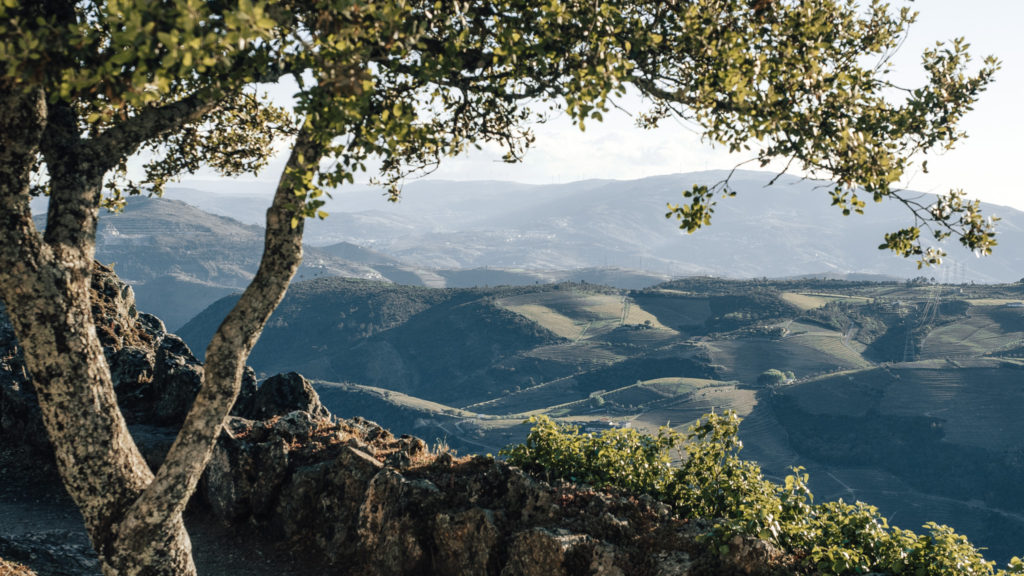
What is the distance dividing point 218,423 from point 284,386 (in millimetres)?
11678

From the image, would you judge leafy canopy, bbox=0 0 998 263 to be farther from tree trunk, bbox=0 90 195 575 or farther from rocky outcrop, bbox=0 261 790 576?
rocky outcrop, bbox=0 261 790 576

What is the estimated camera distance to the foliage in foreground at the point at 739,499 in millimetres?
9492

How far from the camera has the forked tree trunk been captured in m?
7.28

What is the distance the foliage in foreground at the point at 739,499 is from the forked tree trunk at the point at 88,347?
655cm

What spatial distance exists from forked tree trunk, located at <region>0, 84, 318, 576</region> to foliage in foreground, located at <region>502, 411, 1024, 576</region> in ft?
21.5

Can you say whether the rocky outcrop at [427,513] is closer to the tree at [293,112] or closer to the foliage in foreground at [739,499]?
the foliage in foreground at [739,499]

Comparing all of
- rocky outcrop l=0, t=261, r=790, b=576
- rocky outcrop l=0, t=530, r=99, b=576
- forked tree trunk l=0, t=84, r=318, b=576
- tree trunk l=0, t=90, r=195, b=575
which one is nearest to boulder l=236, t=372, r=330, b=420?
rocky outcrop l=0, t=261, r=790, b=576

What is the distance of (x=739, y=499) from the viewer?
11617 millimetres

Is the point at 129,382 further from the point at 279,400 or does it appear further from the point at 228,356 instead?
the point at 228,356

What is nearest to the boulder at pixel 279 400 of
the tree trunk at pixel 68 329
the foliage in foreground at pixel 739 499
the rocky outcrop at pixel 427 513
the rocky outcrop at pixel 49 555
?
the rocky outcrop at pixel 427 513

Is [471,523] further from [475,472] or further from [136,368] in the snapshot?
[136,368]

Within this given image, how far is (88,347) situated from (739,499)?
375 inches

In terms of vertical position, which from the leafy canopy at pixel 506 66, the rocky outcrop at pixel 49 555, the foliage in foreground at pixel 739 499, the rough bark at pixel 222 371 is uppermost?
the leafy canopy at pixel 506 66

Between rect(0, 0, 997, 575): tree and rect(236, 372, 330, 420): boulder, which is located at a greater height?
rect(0, 0, 997, 575): tree
